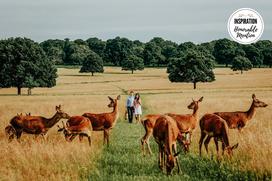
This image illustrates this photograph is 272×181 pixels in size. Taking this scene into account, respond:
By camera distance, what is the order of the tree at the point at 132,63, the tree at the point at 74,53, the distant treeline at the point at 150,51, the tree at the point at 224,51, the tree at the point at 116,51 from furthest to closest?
the tree at the point at 116,51 < the tree at the point at 74,53 < the tree at the point at 224,51 < the distant treeline at the point at 150,51 < the tree at the point at 132,63

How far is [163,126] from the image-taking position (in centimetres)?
1062

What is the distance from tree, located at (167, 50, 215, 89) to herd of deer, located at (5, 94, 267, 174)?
2281 inches

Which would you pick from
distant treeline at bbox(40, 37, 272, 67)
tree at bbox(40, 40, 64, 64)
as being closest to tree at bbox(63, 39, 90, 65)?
distant treeline at bbox(40, 37, 272, 67)

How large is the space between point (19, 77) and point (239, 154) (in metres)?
56.6

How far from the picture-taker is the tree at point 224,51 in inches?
4840

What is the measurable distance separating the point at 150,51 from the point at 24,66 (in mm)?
70236

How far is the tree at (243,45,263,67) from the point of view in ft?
391

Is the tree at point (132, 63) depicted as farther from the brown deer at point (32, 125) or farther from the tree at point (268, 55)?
the brown deer at point (32, 125)

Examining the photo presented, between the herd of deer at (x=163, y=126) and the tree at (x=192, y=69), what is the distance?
190 feet

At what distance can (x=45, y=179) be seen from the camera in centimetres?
945

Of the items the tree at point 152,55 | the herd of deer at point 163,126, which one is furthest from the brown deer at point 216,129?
the tree at point 152,55

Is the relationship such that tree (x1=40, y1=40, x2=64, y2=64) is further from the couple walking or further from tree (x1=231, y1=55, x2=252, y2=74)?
the couple walking

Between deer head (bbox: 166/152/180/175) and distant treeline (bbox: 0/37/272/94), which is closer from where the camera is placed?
deer head (bbox: 166/152/180/175)

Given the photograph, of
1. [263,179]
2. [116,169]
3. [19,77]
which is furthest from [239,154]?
[19,77]
